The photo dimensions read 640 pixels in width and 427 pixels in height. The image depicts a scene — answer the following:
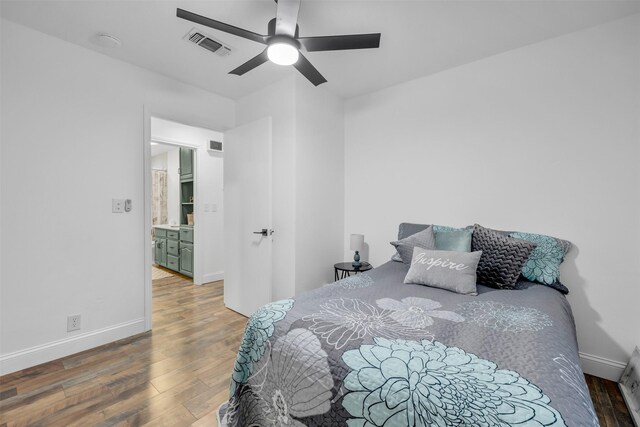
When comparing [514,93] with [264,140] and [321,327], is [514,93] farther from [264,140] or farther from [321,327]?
[321,327]

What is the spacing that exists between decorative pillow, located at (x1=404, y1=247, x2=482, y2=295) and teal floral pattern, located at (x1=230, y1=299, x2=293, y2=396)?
96cm

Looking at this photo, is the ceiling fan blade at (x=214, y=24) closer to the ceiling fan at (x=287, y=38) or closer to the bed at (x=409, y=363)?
the ceiling fan at (x=287, y=38)

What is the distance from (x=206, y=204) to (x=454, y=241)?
3598 millimetres

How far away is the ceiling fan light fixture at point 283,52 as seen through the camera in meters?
1.70

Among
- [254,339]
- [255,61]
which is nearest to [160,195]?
[255,61]

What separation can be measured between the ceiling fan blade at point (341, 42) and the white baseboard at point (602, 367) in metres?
2.67

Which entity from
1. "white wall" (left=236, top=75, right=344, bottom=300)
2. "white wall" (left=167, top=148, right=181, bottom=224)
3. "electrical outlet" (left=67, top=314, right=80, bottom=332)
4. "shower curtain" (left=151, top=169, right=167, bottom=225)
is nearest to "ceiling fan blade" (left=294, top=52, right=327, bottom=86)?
"white wall" (left=236, top=75, right=344, bottom=300)

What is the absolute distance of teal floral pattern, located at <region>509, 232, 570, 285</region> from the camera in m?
1.94

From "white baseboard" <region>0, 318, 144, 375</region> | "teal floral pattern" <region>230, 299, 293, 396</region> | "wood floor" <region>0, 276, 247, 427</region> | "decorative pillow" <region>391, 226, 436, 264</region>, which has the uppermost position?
"decorative pillow" <region>391, 226, 436, 264</region>

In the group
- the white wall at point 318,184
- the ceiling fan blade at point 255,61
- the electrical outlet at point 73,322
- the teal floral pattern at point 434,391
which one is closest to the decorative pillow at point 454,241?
the teal floral pattern at point 434,391

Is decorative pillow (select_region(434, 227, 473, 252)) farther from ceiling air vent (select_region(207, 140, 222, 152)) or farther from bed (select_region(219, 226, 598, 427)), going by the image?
ceiling air vent (select_region(207, 140, 222, 152))

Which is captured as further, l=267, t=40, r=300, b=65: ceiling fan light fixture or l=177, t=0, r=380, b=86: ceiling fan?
l=267, t=40, r=300, b=65: ceiling fan light fixture

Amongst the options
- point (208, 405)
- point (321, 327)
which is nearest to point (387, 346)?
point (321, 327)

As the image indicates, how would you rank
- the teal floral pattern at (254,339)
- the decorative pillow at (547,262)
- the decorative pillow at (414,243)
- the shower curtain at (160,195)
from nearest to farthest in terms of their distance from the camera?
the teal floral pattern at (254,339) → the decorative pillow at (547,262) → the decorative pillow at (414,243) → the shower curtain at (160,195)
